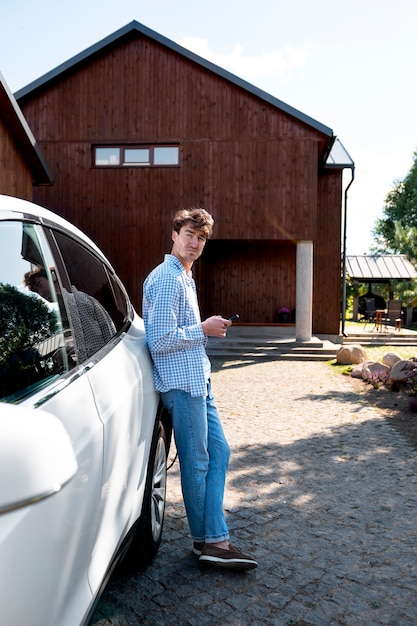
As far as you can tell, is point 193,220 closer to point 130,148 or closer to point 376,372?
point 376,372

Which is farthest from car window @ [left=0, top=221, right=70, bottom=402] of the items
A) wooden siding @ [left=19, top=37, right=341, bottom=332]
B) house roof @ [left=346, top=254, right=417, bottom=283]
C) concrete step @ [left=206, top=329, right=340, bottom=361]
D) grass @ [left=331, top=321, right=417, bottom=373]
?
house roof @ [left=346, top=254, right=417, bottom=283]

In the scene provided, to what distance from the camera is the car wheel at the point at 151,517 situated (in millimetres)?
2996

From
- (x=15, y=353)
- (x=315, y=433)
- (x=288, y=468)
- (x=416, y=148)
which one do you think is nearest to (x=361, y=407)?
(x=315, y=433)

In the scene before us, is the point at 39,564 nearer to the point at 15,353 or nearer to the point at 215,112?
the point at 15,353

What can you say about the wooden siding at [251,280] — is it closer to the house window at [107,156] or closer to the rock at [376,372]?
the house window at [107,156]

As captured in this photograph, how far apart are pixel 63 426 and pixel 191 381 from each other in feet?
4.93

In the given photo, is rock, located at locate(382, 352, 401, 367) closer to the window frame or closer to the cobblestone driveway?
the cobblestone driveway

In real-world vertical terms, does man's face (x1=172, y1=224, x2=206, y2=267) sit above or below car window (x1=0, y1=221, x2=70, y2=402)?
above

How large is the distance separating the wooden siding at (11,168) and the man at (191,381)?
755 cm

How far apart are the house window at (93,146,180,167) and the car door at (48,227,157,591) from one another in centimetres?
1355

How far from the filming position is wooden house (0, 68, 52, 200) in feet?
33.6

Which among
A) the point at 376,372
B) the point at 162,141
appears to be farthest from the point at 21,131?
the point at 376,372

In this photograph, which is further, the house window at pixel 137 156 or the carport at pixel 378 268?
the carport at pixel 378 268

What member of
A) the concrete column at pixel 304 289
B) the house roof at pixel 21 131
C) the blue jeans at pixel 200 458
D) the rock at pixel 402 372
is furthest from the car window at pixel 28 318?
the concrete column at pixel 304 289
